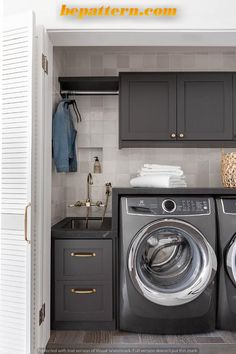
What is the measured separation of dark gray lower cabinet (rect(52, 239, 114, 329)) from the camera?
260cm

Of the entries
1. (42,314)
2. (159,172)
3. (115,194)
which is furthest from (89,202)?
(42,314)

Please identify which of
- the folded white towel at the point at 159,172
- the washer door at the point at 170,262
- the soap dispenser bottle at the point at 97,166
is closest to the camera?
the washer door at the point at 170,262

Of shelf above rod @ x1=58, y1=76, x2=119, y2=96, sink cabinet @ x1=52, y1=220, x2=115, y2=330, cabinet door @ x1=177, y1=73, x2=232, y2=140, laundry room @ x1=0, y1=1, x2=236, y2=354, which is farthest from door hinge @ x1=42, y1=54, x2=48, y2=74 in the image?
cabinet door @ x1=177, y1=73, x2=232, y2=140

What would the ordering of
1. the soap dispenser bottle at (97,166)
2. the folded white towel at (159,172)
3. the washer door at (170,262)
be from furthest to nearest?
the soap dispenser bottle at (97,166) → the folded white towel at (159,172) → the washer door at (170,262)

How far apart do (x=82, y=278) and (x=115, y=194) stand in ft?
2.25

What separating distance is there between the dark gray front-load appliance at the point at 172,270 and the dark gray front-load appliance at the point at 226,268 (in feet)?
0.22

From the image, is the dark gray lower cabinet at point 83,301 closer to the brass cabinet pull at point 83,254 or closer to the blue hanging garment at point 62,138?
the brass cabinet pull at point 83,254

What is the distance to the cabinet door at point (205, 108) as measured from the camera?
3094 mm

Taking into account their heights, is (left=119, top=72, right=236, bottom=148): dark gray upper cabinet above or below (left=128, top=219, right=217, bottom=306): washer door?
above

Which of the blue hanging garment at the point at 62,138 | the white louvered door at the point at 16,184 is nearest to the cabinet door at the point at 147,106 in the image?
the blue hanging garment at the point at 62,138

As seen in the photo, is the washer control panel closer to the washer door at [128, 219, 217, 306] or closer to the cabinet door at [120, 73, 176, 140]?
the washer door at [128, 219, 217, 306]

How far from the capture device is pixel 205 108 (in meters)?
3.10

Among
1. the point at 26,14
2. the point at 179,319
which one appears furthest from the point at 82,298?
the point at 26,14

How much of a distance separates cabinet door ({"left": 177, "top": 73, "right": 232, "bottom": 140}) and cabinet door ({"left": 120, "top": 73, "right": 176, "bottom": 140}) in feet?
0.30
